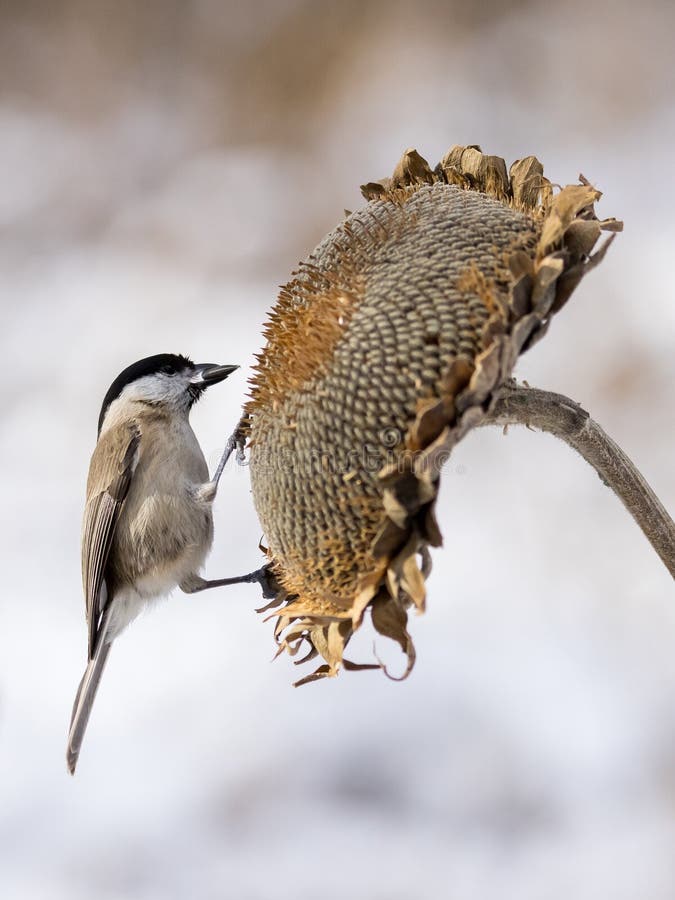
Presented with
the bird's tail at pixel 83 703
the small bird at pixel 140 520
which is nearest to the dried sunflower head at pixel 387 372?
the small bird at pixel 140 520

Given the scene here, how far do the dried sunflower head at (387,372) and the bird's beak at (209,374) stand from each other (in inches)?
16.5

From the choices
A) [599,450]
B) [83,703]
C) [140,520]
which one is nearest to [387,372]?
[599,450]

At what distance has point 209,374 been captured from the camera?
1.04 metres

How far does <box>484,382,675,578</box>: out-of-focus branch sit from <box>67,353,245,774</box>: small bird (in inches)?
18.3

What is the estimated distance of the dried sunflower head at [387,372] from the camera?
1.57 ft

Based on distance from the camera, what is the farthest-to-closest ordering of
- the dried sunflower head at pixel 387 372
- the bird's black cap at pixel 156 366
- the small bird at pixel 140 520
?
the bird's black cap at pixel 156 366
the small bird at pixel 140 520
the dried sunflower head at pixel 387 372

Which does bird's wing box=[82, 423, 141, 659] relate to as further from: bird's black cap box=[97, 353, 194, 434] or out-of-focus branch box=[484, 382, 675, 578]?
out-of-focus branch box=[484, 382, 675, 578]

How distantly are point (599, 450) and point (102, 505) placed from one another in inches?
23.5

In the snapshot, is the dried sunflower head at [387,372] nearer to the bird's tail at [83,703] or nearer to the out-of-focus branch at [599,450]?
the out-of-focus branch at [599,450]

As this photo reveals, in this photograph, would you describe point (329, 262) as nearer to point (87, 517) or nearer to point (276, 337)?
point (276, 337)

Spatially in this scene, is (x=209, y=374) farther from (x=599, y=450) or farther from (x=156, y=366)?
(x=599, y=450)

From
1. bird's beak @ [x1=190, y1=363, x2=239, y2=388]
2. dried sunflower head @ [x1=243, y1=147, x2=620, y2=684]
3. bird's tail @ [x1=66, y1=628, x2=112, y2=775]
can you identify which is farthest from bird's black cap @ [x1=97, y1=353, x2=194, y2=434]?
dried sunflower head @ [x1=243, y1=147, x2=620, y2=684]

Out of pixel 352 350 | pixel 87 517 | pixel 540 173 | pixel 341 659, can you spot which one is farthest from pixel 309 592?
pixel 87 517

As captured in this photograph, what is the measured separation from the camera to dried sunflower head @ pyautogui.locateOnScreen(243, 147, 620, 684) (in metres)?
0.48
